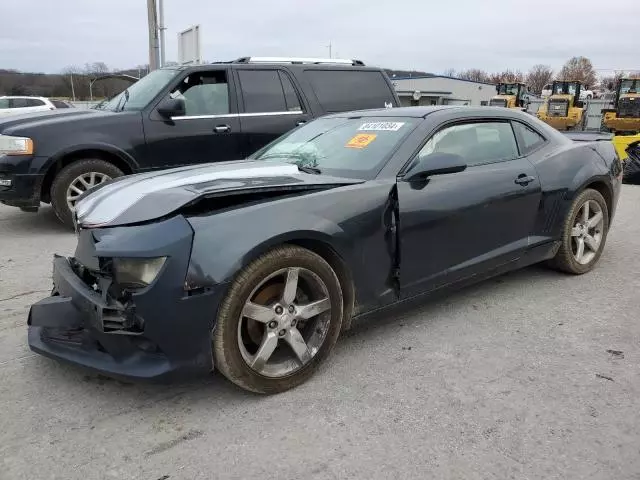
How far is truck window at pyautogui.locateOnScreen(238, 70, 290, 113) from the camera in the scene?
6.70 meters

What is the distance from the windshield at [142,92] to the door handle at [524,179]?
4313 mm

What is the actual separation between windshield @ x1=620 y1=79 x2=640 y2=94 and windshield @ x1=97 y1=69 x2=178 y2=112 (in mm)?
22408

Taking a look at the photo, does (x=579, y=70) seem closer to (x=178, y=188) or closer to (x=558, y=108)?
(x=558, y=108)

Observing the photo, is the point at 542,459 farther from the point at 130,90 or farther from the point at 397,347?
the point at 130,90

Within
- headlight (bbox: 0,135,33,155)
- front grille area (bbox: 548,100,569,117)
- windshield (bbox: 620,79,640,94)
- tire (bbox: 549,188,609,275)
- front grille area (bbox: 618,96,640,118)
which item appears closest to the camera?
tire (bbox: 549,188,609,275)

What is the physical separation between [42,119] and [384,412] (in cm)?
533

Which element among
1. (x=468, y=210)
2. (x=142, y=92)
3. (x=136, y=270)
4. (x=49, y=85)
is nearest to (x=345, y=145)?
(x=468, y=210)

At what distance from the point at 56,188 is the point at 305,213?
4.26 meters

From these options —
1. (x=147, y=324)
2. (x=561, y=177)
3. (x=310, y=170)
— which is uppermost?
(x=310, y=170)

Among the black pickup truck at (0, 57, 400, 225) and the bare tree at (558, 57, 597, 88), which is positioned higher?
the bare tree at (558, 57, 597, 88)

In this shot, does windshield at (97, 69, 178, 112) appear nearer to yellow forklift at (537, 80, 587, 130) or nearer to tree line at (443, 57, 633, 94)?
yellow forklift at (537, 80, 587, 130)

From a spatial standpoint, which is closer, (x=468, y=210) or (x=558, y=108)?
(x=468, y=210)

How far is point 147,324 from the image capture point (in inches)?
94.7

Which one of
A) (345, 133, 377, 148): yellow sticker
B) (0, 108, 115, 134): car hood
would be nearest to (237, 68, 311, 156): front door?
(0, 108, 115, 134): car hood
